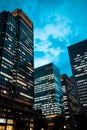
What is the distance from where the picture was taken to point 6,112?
65000mm

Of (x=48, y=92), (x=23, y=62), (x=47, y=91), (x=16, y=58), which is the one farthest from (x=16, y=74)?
(x=47, y=91)

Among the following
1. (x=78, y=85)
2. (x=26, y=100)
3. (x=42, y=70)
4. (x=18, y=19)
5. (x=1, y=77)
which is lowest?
(x=26, y=100)

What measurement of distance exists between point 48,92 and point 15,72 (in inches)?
2512

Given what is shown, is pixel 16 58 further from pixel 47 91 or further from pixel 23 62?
pixel 47 91

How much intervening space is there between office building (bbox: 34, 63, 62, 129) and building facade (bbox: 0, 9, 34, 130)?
145 feet

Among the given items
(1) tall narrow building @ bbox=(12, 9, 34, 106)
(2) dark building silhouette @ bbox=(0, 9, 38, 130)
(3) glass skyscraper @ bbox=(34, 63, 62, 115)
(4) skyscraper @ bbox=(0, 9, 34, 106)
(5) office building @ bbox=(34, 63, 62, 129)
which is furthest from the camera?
(3) glass skyscraper @ bbox=(34, 63, 62, 115)

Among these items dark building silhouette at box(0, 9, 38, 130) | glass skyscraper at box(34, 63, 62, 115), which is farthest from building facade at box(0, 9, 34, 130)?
glass skyscraper at box(34, 63, 62, 115)

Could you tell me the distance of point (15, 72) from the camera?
8938 centimetres

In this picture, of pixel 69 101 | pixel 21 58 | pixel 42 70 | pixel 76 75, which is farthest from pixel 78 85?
pixel 21 58

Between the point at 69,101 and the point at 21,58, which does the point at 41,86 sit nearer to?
the point at 69,101

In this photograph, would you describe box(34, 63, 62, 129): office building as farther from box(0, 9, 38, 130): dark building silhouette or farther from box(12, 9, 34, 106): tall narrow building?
box(0, 9, 38, 130): dark building silhouette

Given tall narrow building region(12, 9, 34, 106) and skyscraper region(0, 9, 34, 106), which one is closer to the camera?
skyscraper region(0, 9, 34, 106)

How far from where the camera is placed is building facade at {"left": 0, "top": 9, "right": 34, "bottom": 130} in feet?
225

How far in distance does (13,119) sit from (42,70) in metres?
100
